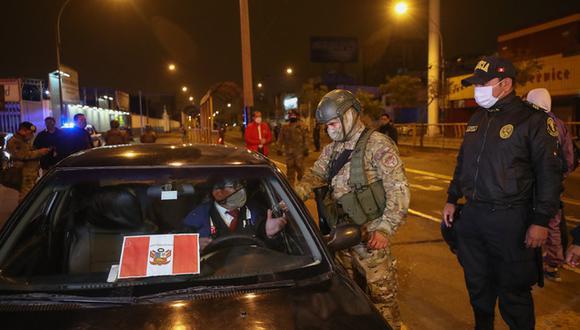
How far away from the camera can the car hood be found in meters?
1.85

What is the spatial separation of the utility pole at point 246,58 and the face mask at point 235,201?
940 cm

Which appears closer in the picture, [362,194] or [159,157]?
[159,157]

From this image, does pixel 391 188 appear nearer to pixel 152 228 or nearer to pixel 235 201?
pixel 235 201

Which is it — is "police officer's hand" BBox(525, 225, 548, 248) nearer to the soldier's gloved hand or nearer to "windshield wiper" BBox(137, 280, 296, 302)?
the soldier's gloved hand

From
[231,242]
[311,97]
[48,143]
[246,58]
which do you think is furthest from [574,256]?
[311,97]

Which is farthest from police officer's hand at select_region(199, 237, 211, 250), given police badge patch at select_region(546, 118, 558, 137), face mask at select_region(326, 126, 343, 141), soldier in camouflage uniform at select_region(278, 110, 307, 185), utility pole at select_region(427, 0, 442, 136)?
utility pole at select_region(427, 0, 442, 136)

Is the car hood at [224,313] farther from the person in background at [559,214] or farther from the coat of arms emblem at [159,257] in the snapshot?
the person in background at [559,214]

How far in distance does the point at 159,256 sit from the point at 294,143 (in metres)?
7.66

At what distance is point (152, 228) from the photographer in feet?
9.20

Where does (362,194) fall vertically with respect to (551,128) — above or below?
below

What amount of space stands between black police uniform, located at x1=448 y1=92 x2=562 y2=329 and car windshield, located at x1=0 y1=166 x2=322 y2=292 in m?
1.25

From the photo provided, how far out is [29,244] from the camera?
8.66 feet

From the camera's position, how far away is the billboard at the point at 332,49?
63.6 metres

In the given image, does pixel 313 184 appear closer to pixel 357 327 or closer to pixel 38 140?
pixel 357 327
